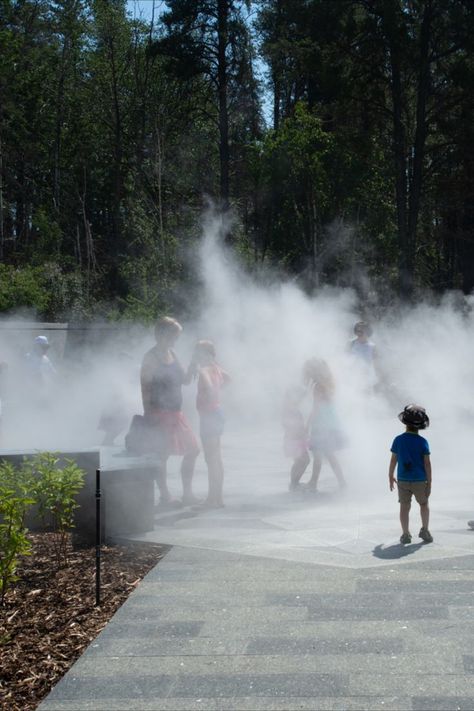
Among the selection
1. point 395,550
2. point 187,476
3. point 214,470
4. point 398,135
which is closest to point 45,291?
point 398,135

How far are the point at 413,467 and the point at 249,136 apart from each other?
2793cm

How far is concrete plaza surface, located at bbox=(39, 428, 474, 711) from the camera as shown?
178 inches

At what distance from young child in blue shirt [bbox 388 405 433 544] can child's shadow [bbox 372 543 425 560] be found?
0.08 m

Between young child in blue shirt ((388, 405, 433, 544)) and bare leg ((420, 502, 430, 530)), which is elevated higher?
young child in blue shirt ((388, 405, 433, 544))

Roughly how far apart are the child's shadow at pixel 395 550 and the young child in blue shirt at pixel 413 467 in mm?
84

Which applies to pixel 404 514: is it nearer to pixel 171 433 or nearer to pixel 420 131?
pixel 171 433

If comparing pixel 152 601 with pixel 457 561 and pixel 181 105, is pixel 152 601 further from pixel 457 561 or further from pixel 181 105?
pixel 181 105

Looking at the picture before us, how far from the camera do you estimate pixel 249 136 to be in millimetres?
34312

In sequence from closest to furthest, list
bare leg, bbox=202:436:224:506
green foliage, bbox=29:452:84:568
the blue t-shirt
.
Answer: green foliage, bbox=29:452:84:568
the blue t-shirt
bare leg, bbox=202:436:224:506

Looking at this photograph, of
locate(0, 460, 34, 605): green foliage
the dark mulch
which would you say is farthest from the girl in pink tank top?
locate(0, 460, 34, 605): green foliage

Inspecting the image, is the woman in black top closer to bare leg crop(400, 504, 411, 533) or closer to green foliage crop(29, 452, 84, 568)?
green foliage crop(29, 452, 84, 568)

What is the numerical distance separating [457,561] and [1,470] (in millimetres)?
3104

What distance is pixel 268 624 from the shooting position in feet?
18.1

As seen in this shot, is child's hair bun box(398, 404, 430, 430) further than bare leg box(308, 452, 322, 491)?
No
